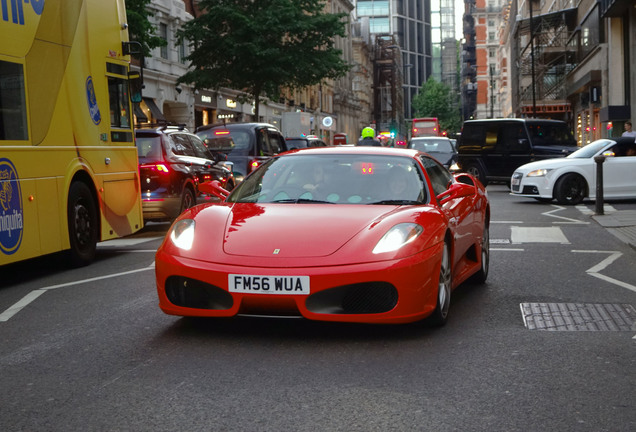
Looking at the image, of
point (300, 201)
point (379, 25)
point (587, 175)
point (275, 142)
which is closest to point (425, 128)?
point (587, 175)

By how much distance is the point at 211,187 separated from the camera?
752cm

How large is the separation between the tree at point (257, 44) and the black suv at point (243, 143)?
1797cm

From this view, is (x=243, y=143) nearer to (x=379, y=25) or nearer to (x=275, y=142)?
(x=275, y=142)

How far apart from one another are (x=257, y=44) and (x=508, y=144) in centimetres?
1434

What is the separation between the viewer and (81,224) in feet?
34.3

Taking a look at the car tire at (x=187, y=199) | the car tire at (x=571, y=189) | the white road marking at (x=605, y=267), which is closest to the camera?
the white road marking at (x=605, y=267)

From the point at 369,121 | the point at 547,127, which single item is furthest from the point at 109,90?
the point at 369,121

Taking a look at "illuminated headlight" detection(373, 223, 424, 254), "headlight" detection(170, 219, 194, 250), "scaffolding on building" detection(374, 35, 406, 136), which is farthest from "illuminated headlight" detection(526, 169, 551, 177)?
"scaffolding on building" detection(374, 35, 406, 136)

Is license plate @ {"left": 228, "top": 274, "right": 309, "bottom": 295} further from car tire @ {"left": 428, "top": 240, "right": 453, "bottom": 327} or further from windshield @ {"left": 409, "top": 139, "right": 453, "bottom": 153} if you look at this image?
windshield @ {"left": 409, "top": 139, "right": 453, "bottom": 153}

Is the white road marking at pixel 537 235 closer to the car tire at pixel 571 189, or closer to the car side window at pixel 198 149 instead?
the car side window at pixel 198 149

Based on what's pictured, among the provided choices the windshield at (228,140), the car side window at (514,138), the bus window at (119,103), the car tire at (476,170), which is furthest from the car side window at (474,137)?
the bus window at (119,103)

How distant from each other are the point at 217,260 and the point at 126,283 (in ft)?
10.8

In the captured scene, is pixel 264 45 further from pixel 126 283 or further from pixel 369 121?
pixel 369 121

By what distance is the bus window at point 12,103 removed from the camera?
862 centimetres
